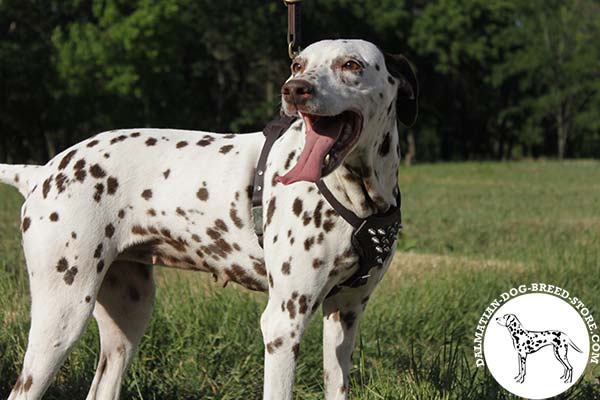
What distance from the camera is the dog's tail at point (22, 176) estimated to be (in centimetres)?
478

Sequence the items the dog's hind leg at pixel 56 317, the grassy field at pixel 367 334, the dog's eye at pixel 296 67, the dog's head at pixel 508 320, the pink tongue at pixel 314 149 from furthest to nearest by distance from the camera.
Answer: the dog's head at pixel 508 320, the grassy field at pixel 367 334, the dog's hind leg at pixel 56 317, the dog's eye at pixel 296 67, the pink tongue at pixel 314 149

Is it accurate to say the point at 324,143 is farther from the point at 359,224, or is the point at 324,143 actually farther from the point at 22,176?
the point at 22,176

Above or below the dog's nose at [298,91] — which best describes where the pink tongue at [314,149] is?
below

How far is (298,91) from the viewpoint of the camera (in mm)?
3582

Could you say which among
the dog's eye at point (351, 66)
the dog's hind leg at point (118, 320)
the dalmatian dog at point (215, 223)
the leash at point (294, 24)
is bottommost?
the dog's hind leg at point (118, 320)

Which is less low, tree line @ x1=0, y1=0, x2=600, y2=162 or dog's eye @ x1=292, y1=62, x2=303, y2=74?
dog's eye @ x1=292, y1=62, x2=303, y2=74

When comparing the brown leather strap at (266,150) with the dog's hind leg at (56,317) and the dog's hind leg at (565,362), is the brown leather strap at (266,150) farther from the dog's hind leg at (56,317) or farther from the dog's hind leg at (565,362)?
the dog's hind leg at (565,362)

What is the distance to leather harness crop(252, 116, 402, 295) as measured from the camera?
405 cm

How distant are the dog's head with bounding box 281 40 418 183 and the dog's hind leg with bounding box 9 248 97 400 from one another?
126cm

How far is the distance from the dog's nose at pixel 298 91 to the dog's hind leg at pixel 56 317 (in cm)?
142

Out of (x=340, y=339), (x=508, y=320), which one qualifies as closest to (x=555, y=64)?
(x=508, y=320)

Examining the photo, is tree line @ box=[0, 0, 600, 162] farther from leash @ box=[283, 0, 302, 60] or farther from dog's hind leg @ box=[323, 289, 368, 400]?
dog's hind leg @ box=[323, 289, 368, 400]

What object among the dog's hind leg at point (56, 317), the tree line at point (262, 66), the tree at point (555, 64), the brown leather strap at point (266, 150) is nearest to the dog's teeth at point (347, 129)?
the brown leather strap at point (266, 150)

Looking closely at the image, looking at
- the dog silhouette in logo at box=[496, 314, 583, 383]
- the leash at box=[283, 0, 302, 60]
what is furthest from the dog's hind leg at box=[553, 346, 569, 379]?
the leash at box=[283, 0, 302, 60]
